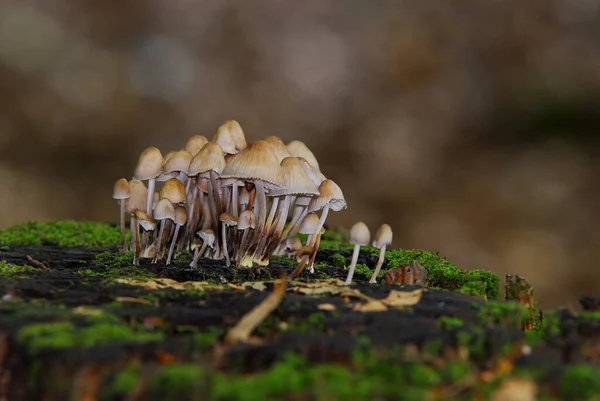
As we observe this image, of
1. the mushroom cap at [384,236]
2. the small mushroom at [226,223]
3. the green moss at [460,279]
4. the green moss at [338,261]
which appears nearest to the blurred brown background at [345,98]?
the green moss at [338,261]

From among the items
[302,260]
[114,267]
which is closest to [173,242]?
[114,267]

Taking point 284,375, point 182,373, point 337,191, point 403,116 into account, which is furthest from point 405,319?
point 403,116

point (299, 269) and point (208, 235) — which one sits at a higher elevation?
point (208, 235)

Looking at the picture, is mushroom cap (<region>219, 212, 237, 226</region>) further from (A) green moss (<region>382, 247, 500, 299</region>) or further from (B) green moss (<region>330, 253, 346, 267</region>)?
(A) green moss (<region>382, 247, 500, 299</region>)

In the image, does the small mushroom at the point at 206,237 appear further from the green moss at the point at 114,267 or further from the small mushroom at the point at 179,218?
the green moss at the point at 114,267

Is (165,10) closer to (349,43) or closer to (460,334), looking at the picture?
(349,43)

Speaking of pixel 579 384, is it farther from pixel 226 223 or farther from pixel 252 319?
pixel 226 223
